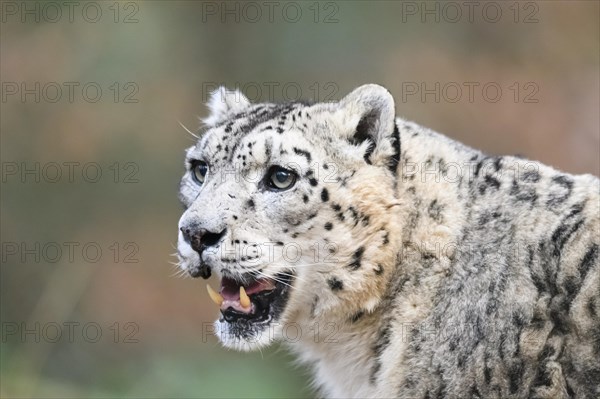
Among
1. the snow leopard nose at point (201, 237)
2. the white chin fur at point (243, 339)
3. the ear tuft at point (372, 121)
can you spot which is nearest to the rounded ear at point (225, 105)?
the ear tuft at point (372, 121)

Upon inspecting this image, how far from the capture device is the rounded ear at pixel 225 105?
5664 millimetres

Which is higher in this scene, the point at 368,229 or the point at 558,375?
the point at 368,229

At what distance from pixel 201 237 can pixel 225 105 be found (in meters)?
1.36

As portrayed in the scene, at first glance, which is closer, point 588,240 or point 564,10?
point 588,240

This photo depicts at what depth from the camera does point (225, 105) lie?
5758 millimetres

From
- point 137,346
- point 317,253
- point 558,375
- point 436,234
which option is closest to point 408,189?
point 436,234

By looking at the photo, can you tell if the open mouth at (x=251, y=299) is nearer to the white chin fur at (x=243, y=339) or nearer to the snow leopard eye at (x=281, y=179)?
the white chin fur at (x=243, y=339)

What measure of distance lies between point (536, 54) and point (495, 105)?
37.6 inches

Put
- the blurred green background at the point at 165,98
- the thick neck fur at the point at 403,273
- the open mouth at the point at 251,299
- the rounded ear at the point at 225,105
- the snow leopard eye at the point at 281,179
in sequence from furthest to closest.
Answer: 1. the blurred green background at the point at 165,98
2. the rounded ear at the point at 225,105
3. the open mouth at the point at 251,299
4. the snow leopard eye at the point at 281,179
5. the thick neck fur at the point at 403,273

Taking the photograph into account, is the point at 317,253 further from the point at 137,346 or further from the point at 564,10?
the point at 564,10

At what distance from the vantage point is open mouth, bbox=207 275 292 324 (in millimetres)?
4883

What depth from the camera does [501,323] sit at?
14.0 ft

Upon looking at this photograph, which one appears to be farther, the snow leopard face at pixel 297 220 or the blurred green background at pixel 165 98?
the blurred green background at pixel 165 98

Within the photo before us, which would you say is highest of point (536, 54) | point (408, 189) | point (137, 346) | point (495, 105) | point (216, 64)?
point (536, 54)
